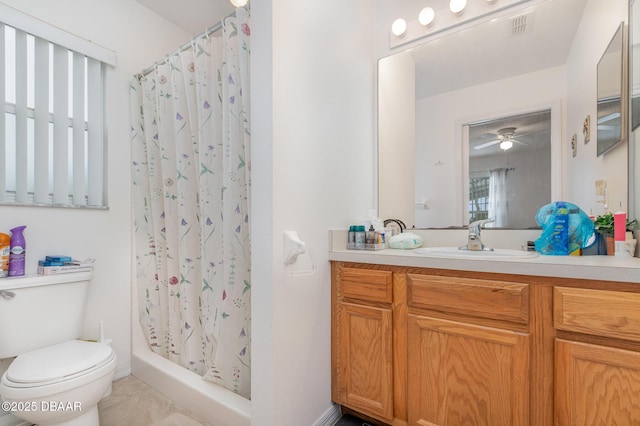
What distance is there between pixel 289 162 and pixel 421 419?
1.23 meters

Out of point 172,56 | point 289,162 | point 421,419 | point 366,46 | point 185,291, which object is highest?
point 366,46

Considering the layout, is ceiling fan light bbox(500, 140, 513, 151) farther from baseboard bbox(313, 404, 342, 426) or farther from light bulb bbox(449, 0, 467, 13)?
baseboard bbox(313, 404, 342, 426)

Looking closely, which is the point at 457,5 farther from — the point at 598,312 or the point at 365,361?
the point at 365,361

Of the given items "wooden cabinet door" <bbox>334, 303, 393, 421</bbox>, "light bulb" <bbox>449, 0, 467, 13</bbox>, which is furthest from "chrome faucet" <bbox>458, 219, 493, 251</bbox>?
"light bulb" <bbox>449, 0, 467, 13</bbox>

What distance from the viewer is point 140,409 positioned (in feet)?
5.20

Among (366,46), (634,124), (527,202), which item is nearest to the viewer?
(634,124)

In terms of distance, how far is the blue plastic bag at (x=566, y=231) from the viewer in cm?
121

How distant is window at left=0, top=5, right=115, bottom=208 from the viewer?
1536mm

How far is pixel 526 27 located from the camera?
1491 mm

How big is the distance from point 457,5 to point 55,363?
2665 mm

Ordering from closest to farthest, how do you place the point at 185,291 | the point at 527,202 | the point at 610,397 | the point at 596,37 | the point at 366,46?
the point at 610,397, the point at 596,37, the point at 527,202, the point at 185,291, the point at 366,46

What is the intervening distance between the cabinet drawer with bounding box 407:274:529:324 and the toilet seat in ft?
4.72

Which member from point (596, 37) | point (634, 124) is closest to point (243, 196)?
point (634, 124)

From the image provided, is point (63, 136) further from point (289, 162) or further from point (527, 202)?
point (527, 202)
